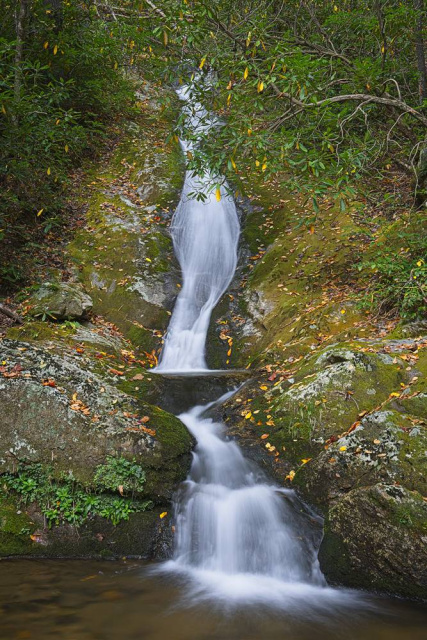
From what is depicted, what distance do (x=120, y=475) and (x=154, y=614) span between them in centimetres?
138

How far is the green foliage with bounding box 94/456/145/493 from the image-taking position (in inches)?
169

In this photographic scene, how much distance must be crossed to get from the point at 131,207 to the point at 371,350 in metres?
7.49

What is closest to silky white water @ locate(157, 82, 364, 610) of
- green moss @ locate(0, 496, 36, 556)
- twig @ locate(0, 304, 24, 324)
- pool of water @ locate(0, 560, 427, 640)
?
pool of water @ locate(0, 560, 427, 640)

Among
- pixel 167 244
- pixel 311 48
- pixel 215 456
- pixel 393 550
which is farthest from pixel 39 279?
pixel 393 550

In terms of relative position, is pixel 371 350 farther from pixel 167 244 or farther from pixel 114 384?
pixel 167 244

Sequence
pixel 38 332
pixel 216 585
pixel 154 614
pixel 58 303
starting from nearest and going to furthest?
1. pixel 154 614
2. pixel 216 585
3. pixel 38 332
4. pixel 58 303

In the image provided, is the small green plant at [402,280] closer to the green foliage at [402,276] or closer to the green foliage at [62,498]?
the green foliage at [402,276]

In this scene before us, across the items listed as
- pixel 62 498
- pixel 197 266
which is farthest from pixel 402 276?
pixel 62 498

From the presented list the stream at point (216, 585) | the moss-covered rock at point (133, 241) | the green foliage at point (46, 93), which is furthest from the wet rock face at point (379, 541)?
the green foliage at point (46, 93)

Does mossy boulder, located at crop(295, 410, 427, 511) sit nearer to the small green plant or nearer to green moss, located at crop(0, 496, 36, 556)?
the small green plant

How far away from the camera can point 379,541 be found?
3447 mm

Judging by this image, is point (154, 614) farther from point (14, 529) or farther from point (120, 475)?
point (14, 529)

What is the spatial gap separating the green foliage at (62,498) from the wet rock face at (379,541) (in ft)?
6.38

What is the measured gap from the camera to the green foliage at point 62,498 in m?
4.13
